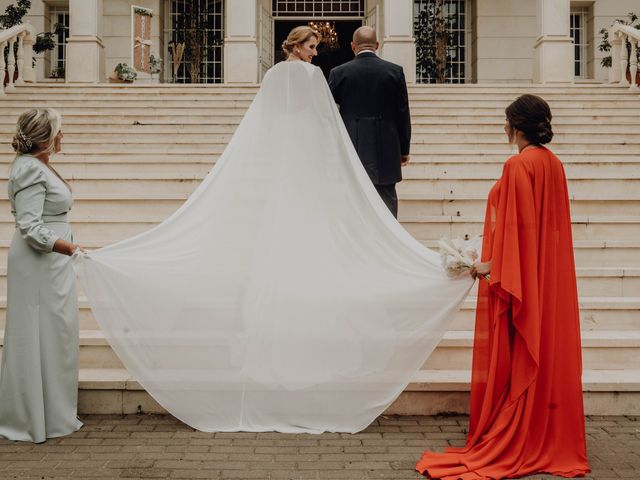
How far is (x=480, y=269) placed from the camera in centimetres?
399

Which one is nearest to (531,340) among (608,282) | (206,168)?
(608,282)

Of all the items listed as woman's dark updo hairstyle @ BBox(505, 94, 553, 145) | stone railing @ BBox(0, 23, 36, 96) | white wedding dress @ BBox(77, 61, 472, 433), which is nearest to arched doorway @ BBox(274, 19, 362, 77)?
stone railing @ BBox(0, 23, 36, 96)

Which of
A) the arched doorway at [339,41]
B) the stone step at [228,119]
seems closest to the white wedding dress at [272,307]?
the stone step at [228,119]

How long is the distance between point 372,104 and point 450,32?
14.8 meters

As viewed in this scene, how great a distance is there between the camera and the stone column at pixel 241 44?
15.2m

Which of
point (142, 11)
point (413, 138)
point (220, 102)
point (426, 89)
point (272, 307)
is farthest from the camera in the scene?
point (142, 11)

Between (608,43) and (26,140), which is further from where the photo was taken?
(608,43)

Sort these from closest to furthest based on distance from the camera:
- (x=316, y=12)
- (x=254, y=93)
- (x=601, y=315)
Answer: (x=601, y=315) → (x=254, y=93) → (x=316, y=12)

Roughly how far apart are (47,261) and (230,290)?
1.09 meters

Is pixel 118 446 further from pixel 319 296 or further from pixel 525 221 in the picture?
pixel 525 221

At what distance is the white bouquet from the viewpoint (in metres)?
4.04

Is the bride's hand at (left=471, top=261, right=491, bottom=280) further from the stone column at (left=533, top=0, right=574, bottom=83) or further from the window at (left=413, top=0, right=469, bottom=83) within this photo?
the window at (left=413, top=0, right=469, bottom=83)

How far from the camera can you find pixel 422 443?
412 centimetres

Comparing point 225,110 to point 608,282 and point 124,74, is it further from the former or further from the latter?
point 608,282
